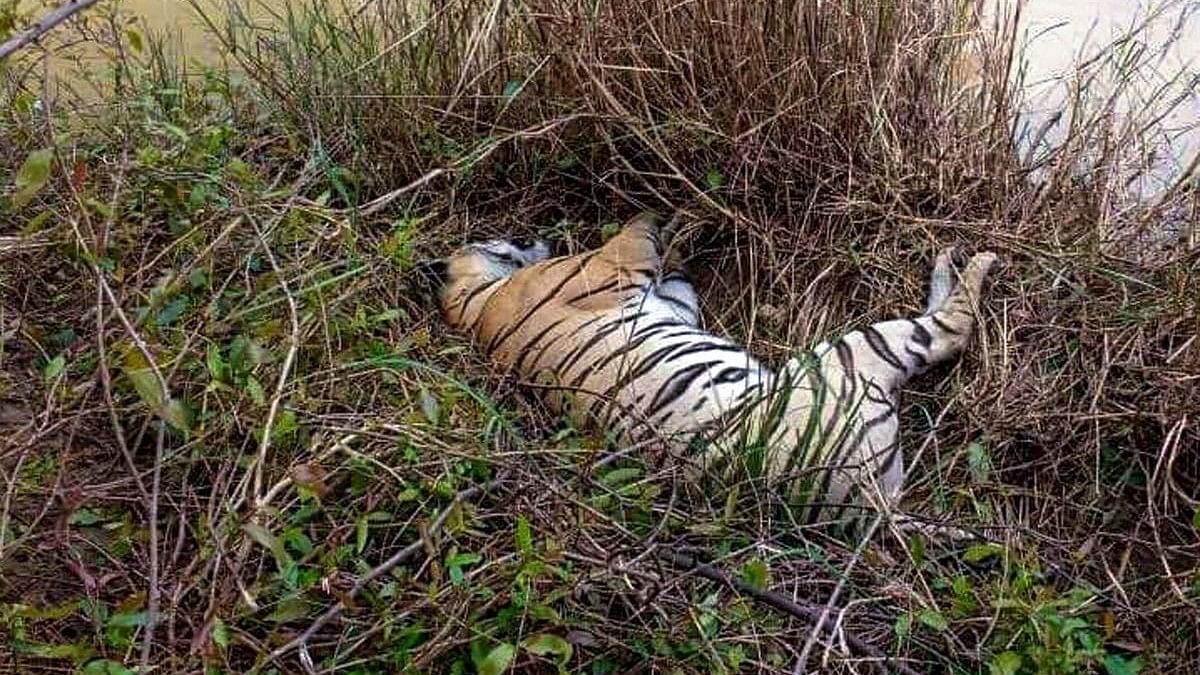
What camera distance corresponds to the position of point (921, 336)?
2.56 metres

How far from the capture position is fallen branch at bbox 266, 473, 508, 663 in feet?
6.01

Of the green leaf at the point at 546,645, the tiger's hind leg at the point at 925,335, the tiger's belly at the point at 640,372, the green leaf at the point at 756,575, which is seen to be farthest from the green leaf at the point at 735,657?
the tiger's hind leg at the point at 925,335

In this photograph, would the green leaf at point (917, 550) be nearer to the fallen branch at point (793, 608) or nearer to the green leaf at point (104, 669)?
the fallen branch at point (793, 608)

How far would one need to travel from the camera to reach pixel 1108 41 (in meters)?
3.33

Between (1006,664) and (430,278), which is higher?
(430,278)

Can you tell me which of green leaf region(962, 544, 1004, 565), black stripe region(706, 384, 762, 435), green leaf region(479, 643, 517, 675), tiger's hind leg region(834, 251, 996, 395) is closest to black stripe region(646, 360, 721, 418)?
black stripe region(706, 384, 762, 435)

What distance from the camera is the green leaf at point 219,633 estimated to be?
5.69 ft

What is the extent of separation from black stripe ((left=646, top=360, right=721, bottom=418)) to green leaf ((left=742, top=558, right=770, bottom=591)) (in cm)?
47

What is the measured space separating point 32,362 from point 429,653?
1025mm

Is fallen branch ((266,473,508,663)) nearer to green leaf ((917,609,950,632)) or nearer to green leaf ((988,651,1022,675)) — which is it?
green leaf ((917,609,950,632))

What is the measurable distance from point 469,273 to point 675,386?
60cm

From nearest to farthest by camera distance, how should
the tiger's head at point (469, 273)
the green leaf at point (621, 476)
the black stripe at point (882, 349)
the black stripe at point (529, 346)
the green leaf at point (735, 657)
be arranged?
1. the green leaf at point (735, 657)
2. the green leaf at point (621, 476)
3. the black stripe at point (882, 349)
4. the black stripe at point (529, 346)
5. the tiger's head at point (469, 273)

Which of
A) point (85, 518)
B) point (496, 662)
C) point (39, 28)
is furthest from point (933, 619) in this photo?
point (39, 28)

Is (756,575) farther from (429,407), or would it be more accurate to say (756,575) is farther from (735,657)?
(429,407)
